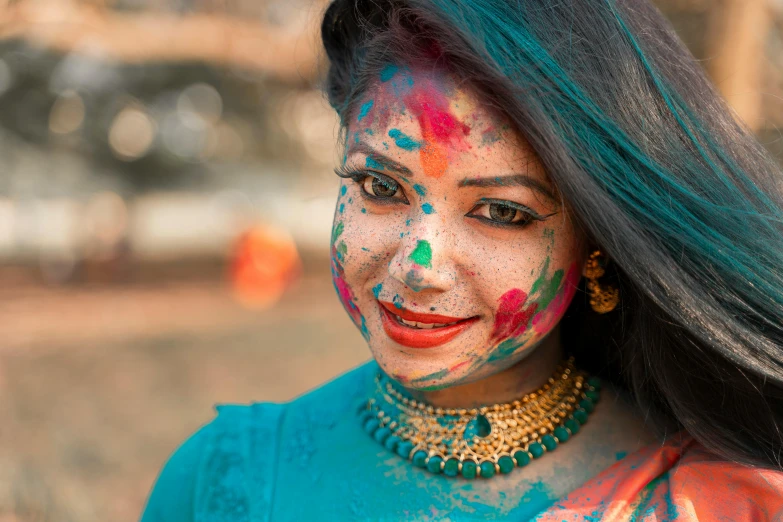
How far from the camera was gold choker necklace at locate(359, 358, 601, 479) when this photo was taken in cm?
149

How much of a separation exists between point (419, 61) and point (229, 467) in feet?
2.85

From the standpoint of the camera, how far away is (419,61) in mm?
1391

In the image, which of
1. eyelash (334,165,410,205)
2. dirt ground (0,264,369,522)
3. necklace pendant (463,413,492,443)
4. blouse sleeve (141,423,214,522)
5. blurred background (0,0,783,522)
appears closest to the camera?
eyelash (334,165,410,205)

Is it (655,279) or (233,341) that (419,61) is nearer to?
(655,279)

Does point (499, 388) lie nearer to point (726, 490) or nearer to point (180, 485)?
point (726, 490)

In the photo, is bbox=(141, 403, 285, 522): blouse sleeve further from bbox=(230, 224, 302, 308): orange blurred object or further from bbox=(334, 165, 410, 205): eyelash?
bbox=(230, 224, 302, 308): orange blurred object

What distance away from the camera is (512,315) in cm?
139

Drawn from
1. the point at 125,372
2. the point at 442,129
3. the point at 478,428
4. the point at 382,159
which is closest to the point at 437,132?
the point at 442,129

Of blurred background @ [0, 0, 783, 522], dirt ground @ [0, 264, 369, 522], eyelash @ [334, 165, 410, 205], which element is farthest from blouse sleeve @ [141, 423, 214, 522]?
blurred background @ [0, 0, 783, 522]

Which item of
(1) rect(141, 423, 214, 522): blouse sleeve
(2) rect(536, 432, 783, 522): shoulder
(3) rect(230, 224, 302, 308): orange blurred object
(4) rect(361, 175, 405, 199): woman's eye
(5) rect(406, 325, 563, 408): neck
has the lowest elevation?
(1) rect(141, 423, 214, 522): blouse sleeve

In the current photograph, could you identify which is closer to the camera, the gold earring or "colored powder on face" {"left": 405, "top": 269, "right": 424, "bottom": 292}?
"colored powder on face" {"left": 405, "top": 269, "right": 424, "bottom": 292}

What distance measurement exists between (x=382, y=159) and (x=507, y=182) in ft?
0.72

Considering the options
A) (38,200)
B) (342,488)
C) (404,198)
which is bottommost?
(342,488)

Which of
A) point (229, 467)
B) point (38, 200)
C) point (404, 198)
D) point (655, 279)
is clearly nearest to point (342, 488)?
point (229, 467)
